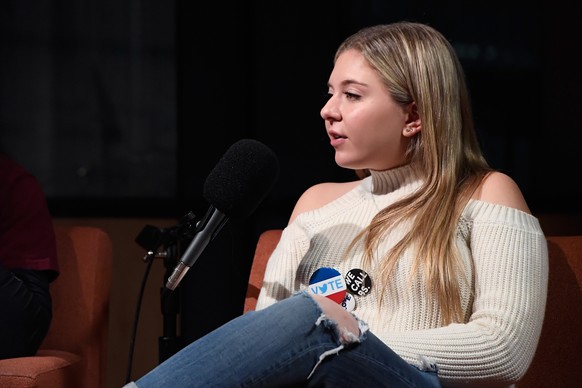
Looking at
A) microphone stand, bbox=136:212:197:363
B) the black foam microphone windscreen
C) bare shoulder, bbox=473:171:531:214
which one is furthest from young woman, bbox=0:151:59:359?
bare shoulder, bbox=473:171:531:214

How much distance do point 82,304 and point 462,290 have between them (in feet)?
3.77

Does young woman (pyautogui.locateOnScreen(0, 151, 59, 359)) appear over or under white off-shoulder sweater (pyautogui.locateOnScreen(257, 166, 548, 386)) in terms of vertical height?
under

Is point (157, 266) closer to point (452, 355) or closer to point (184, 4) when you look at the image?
point (184, 4)

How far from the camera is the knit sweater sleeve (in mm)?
1868

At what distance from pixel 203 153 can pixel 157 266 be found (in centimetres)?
43

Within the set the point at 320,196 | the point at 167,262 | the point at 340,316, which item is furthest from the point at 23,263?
the point at 340,316

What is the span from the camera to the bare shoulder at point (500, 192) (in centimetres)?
208

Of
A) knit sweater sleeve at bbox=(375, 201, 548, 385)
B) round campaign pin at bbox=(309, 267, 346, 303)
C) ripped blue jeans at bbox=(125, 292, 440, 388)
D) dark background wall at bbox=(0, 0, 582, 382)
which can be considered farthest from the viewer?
dark background wall at bbox=(0, 0, 582, 382)

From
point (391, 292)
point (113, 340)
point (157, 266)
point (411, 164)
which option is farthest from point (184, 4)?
point (391, 292)

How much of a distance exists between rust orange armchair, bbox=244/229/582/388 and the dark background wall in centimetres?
106

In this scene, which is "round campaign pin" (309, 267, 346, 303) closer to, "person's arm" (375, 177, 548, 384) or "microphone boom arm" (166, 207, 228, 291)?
"person's arm" (375, 177, 548, 384)

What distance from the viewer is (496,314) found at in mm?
1919

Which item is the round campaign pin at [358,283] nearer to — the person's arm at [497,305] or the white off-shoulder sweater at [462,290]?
the white off-shoulder sweater at [462,290]

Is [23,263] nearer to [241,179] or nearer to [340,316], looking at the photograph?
[241,179]
